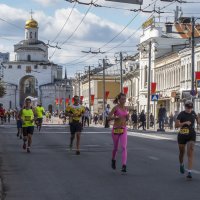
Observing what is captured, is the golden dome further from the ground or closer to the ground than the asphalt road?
further from the ground

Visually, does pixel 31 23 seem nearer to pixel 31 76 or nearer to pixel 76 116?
pixel 31 76

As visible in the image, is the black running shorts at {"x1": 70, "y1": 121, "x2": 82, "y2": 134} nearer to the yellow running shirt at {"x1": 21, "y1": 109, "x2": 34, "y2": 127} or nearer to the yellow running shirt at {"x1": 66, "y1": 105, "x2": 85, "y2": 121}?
the yellow running shirt at {"x1": 66, "y1": 105, "x2": 85, "y2": 121}

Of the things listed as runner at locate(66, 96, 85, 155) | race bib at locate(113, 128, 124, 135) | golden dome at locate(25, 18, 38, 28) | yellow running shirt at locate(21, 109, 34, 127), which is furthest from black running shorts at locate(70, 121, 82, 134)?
golden dome at locate(25, 18, 38, 28)

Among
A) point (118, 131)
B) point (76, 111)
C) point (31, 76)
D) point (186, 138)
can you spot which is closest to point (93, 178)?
point (118, 131)

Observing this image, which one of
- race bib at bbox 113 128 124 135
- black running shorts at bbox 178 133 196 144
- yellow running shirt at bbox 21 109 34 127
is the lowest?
black running shorts at bbox 178 133 196 144

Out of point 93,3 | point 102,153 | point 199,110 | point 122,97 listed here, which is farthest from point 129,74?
point 122,97

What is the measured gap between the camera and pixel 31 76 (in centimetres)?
18738

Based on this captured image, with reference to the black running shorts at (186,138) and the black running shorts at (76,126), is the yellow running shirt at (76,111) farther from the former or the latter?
the black running shorts at (186,138)

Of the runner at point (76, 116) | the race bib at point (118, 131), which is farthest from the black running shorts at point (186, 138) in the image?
the runner at point (76, 116)

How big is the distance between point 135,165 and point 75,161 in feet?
6.62

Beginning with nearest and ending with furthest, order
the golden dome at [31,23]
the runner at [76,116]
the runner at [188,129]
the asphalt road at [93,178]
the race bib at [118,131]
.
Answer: the asphalt road at [93,178]
the runner at [188,129]
the race bib at [118,131]
the runner at [76,116]
the golden dome at [31,23]

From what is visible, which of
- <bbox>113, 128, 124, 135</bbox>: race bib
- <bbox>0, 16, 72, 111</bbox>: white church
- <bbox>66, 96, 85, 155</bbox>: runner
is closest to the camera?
<bbox>113, 128, 124, 135</bbox>: race bib

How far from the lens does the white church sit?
174000 mm

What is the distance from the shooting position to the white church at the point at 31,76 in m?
174
